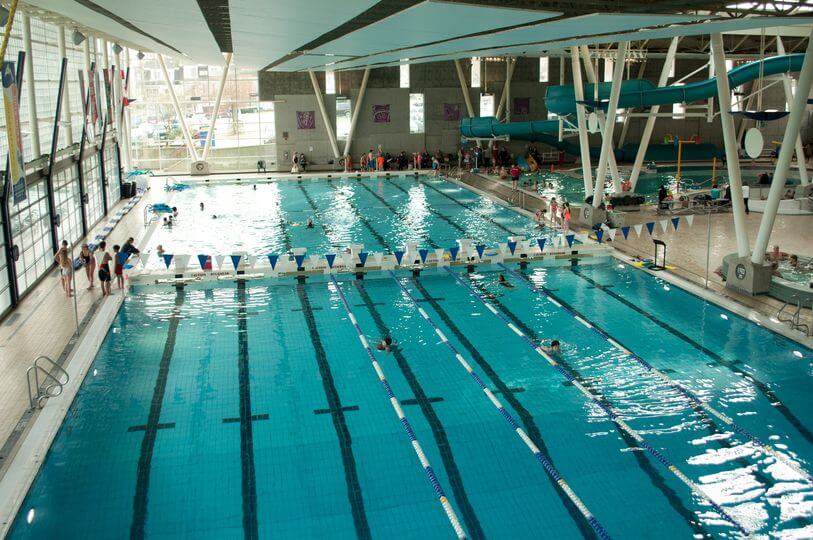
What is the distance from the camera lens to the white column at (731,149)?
41.7ft

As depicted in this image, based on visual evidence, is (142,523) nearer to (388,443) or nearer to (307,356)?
(388,443)

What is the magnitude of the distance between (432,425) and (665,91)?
15.4m

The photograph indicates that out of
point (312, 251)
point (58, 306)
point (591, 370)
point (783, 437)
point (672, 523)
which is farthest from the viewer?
point (312, 251)

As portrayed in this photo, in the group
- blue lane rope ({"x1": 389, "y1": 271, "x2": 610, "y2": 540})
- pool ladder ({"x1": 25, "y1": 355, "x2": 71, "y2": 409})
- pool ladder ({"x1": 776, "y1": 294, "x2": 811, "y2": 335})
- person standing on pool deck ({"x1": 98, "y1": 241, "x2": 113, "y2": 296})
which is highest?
person standing on pool deck ({"x1": 98, "y1": 241, "x2": 113, "y2": 296})

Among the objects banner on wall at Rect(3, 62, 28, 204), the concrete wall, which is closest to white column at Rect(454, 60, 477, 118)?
the concrete wall

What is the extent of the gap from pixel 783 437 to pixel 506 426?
2829 mm

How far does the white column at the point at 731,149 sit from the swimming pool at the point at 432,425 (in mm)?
1330

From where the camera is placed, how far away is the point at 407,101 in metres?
33.1

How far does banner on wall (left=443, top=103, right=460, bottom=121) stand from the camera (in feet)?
110

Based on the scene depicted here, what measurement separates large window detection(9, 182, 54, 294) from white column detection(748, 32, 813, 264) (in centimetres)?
1213

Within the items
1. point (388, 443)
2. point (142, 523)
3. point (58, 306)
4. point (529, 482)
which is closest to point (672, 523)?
point (529, 482)

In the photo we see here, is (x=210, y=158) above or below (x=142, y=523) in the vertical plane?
above

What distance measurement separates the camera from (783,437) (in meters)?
7.84

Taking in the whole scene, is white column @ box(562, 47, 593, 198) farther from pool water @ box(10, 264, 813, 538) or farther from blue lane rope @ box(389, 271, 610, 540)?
blue lane rope @ box(389, 271, 610, 540)
